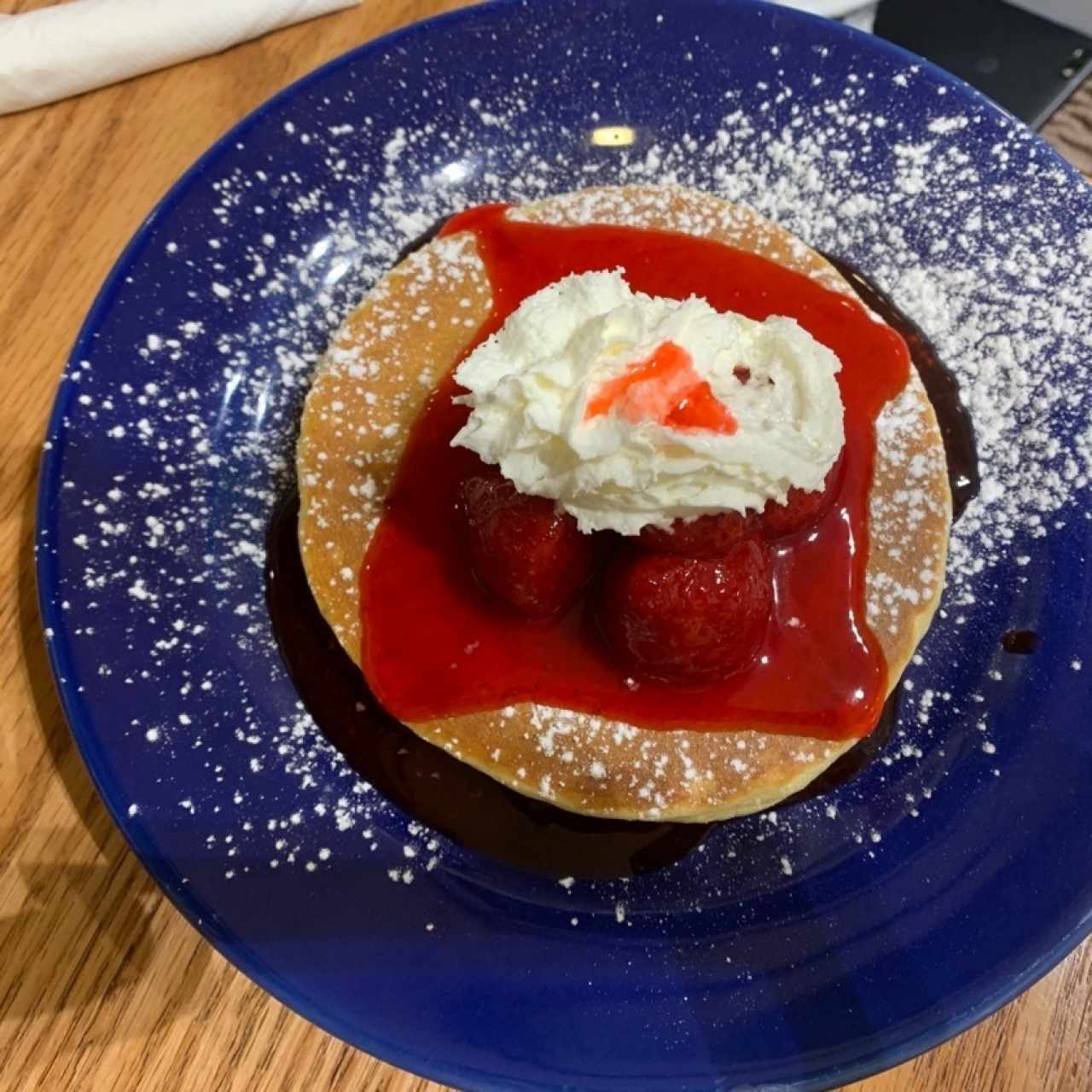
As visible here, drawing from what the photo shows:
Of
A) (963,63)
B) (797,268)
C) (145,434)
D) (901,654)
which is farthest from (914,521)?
(963,63)

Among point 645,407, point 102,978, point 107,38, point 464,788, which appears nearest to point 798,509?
point 645,407

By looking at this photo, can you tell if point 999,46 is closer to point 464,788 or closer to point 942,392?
point 942,392

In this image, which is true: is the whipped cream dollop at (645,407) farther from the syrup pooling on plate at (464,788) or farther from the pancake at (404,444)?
the syrup pooling on plate at (464,788)

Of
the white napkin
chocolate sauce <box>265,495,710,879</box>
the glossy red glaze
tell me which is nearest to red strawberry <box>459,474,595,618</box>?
the glossy red glaze

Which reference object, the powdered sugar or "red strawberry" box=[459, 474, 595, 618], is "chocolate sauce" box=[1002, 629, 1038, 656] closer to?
the powdered sugar

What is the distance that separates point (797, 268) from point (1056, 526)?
Answer: 541 millimetres

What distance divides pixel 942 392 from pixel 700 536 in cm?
67

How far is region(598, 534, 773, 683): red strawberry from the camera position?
44.3 inches

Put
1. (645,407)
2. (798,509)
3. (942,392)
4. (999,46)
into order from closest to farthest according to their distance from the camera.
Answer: (645,407) → (798,509) → (942,392) → (999,46)

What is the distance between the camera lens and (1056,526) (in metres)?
1.45

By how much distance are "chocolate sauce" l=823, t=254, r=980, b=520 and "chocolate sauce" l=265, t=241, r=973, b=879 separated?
244 millimetres

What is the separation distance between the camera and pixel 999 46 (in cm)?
205

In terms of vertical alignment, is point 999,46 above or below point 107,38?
below

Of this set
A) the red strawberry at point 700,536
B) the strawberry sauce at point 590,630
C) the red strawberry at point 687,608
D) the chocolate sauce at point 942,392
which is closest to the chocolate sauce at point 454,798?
the strawberry sauce at point 590,630
